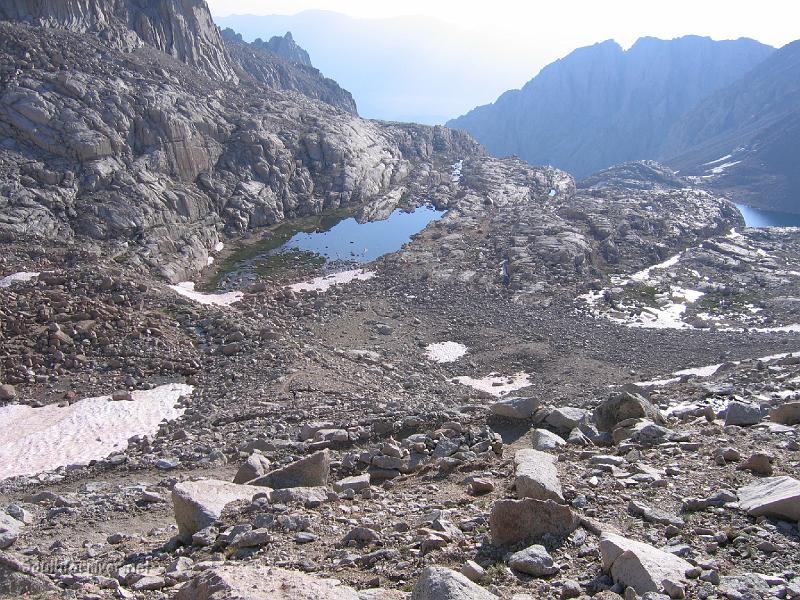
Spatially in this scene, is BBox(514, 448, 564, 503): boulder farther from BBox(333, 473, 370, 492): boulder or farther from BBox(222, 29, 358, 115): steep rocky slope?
BBox(222, 29, 358, 115): steep rocky slope

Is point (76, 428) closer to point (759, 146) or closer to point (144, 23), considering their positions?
point (144, 23)

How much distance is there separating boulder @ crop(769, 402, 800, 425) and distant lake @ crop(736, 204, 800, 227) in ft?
→ 371

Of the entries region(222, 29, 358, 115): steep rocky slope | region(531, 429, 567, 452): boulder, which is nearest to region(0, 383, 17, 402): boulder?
region(531, 429, 567, 452): boulder

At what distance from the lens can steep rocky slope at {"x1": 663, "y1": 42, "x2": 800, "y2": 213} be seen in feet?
461

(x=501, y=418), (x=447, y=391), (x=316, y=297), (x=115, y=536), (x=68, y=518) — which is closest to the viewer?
(x=115, y=536)

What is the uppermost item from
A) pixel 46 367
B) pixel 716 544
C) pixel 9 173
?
pixel 9 173

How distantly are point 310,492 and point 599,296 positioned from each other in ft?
138

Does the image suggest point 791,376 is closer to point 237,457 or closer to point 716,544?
point 716,544

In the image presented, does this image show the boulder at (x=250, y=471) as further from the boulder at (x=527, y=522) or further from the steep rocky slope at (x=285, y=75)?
the steep rocky slope at (x=285, y=75)

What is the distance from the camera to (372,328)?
39.3m

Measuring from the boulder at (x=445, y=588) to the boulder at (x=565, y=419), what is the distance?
9.66 metres

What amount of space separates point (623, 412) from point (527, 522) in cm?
857

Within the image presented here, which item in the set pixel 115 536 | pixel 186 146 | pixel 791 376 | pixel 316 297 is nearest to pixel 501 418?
pixel 115 536

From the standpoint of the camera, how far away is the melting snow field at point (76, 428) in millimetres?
19984
